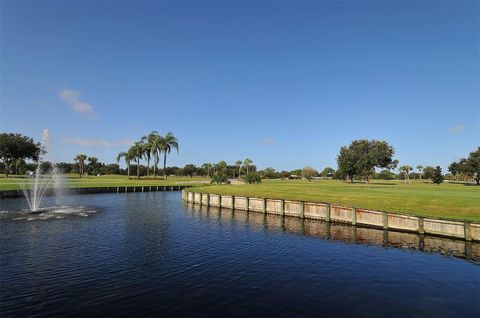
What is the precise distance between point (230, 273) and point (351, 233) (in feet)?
53.9

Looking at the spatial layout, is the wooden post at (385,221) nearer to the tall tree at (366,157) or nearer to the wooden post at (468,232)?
the wooden post at (468,232)

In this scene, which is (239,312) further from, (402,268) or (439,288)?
(402,268)

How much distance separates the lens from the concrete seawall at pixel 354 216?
26641mm

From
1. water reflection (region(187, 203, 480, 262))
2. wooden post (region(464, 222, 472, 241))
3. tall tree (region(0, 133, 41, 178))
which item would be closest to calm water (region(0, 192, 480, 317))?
water reflection (region(187, 203, 480, 262))

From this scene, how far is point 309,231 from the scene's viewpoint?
→ 1227 inches

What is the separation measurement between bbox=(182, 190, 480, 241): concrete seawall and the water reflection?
2.28ft

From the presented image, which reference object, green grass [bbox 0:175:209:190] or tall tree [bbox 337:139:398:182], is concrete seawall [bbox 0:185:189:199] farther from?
tall tree [bbox 337:139:398:182]

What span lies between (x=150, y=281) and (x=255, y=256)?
8006 millimetres

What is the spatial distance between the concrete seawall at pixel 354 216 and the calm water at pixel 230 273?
4.70 ft

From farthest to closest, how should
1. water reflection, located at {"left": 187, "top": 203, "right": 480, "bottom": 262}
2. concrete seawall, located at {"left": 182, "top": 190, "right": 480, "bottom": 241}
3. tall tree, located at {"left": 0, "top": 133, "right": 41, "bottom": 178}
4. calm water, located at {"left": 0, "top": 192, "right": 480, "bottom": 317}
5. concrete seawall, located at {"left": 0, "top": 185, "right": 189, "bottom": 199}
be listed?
tall tree, located at {"left": 0, "top": 133, "right": 41, "bottom": 178} → concrete seawall, located at {"left": 0, "top": 185, "right": 189, "bottom": 199} → concrete seawall, located at {"left": 182, "top": 190, "right": 480, "bottom": 241} → water reflection, located at {"left": 187, "top": 203, "right": 480, "bottom": 262} → calm water, located at {"left": 0, "top": 192, "right": 480, "bottom": 317}

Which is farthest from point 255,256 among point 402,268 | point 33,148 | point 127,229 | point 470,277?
point 33,148

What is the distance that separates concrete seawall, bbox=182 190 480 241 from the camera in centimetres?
2664

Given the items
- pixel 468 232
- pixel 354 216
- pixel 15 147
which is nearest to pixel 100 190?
pixel 15 147

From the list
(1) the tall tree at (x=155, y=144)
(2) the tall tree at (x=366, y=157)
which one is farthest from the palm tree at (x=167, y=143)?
(2) the tall tree at (x=366, y=157)
